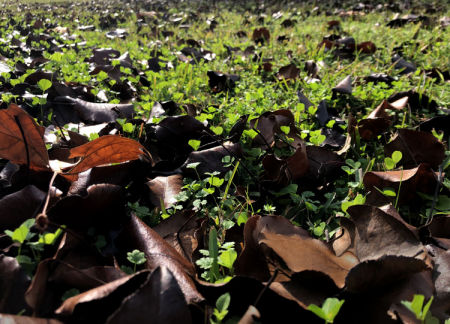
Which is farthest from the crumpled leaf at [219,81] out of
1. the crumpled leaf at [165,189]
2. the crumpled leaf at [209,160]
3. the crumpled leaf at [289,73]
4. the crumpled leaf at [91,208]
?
the crumpled leaf at [91,208]

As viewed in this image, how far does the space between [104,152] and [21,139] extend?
252mm

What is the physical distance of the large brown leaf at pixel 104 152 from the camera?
1140 mm

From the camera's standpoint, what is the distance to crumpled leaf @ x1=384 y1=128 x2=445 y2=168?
135cm

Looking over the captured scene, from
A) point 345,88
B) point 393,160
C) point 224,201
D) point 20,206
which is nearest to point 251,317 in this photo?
point 224,201

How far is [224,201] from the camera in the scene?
4.32 ft

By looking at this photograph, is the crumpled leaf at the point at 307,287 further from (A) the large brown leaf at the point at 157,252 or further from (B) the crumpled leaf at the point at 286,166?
(B) the crumpled leaf at the point at 286,166

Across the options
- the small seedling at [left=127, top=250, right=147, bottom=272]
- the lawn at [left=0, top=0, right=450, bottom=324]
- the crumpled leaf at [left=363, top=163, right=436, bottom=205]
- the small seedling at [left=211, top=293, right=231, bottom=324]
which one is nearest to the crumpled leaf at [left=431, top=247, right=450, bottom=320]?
the lawn at [left=0, top=0, right=450, bottom=324]

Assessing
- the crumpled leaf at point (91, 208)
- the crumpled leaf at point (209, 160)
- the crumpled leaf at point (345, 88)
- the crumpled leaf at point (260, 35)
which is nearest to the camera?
the crumpled leaf at point (91, 208)

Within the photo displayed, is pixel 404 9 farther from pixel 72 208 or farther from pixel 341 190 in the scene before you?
pixel 72 208

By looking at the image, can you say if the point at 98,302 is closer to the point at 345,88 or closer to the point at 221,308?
the point at 221,308

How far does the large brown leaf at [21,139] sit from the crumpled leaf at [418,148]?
1320 millimetres

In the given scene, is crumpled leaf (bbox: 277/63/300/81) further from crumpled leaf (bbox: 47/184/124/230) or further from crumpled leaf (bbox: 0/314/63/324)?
crumpled leaf (bbox: 0/314/63/324)

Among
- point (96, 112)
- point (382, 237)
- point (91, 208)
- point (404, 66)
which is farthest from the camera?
point (404, 66)

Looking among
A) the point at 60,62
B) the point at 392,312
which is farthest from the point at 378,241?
the point at 60,62
